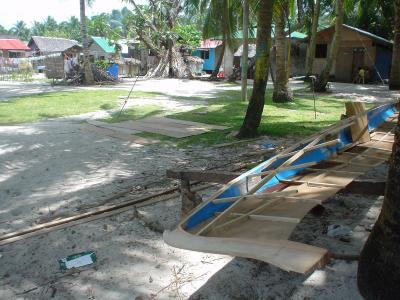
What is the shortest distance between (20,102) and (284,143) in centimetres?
1160

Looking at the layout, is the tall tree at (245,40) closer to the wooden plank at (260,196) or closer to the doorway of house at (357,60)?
the wooden plank at (260,196)

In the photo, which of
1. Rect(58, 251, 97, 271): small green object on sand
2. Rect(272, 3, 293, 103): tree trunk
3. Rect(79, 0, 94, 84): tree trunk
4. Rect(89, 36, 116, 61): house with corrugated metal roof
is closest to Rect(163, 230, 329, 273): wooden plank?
Rect(58, 251, 97, 271): small green object on sand

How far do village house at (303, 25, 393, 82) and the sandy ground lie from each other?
22.4 metres

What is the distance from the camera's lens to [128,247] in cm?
411

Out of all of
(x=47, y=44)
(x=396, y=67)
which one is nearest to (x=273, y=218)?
(x=396, y=67)

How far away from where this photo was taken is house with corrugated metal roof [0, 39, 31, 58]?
2176 inches

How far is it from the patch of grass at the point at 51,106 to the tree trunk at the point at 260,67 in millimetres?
6576

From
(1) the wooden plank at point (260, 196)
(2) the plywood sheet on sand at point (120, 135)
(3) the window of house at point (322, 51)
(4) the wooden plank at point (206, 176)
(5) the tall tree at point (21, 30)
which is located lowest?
(2) the plywood sheet on sand at point (120, 135)

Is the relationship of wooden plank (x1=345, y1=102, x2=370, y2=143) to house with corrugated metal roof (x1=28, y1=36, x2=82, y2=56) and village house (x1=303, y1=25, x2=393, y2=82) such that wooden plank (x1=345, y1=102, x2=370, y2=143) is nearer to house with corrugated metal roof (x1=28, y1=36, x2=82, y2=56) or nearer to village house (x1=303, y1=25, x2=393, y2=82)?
village house (x1=303, y1=25, x2=393, y2=82)

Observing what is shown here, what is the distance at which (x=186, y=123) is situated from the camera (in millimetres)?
10953

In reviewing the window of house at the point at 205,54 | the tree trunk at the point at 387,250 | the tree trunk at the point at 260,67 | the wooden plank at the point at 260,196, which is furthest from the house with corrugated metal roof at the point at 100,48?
the tree trunk at the point at 387,250

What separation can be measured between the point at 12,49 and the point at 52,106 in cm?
4691

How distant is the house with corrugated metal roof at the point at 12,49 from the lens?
55281 mm

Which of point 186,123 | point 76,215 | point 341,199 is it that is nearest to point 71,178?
point 76,215
